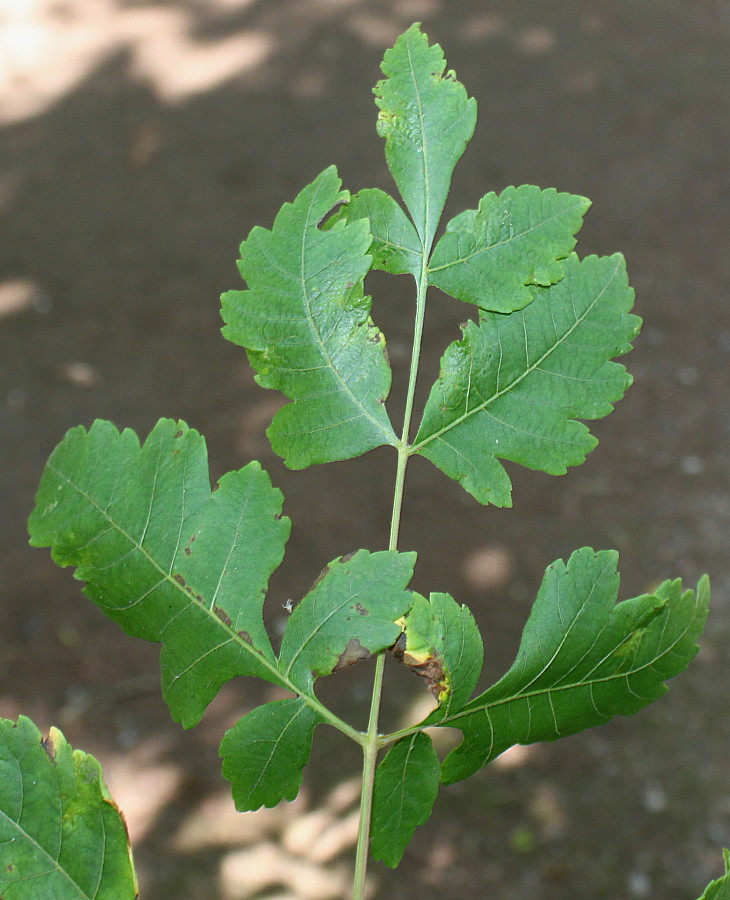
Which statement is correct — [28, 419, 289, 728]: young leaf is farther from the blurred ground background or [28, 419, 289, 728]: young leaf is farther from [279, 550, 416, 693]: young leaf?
the blurred ground background

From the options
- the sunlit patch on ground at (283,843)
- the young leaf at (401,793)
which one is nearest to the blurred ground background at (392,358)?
the sunlit patch on ground at (283,843)

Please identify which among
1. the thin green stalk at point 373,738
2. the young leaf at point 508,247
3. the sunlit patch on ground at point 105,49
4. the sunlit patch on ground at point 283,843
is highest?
the young leaf at point 508,247

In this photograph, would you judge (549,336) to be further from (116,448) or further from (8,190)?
(8,190)

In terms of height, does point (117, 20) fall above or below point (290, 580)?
above

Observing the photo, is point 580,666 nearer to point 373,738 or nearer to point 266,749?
point 373,738

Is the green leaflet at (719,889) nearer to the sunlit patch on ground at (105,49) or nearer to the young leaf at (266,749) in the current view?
the young leaf at (266,749)

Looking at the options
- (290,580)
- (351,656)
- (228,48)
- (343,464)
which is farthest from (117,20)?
(351,656)

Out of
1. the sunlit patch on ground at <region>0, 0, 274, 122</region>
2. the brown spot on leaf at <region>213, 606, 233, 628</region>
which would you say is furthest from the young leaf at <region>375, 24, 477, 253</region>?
the sunlit patch on ground at <region>0, 0, 274, 122</region>
